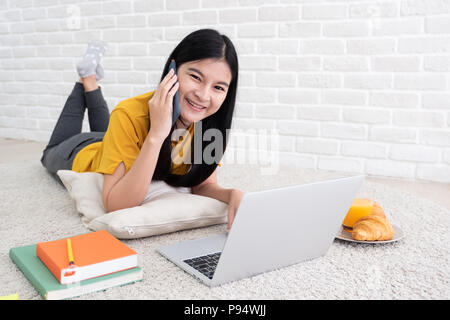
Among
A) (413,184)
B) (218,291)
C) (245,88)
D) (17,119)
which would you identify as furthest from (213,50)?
(17,119)

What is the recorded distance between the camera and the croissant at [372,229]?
1.14 m

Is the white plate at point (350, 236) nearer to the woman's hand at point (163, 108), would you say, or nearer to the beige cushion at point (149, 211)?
the beige cushion at point (149, 211)

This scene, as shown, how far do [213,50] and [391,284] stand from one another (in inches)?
29.9

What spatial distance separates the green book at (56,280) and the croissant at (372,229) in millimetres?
580

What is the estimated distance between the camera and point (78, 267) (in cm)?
85

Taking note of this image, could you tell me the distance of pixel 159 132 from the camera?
118 centimetres

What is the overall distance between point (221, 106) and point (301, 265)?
0.58 metres

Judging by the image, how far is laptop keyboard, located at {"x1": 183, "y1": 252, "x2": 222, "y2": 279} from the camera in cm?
97

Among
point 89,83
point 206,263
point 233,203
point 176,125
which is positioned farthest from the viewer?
point 89,83

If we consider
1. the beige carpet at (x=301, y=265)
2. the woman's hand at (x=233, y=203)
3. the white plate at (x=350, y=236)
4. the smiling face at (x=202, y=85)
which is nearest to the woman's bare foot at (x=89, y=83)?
the beige carpet at (x=301, y=265)

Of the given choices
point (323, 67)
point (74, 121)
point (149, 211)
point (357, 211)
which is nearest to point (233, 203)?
point (149, 211)

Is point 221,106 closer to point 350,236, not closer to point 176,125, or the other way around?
point 176,125

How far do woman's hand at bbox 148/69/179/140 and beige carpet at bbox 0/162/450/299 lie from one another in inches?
12.2

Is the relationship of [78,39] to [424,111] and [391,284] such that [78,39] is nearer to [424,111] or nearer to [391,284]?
[424,111]
